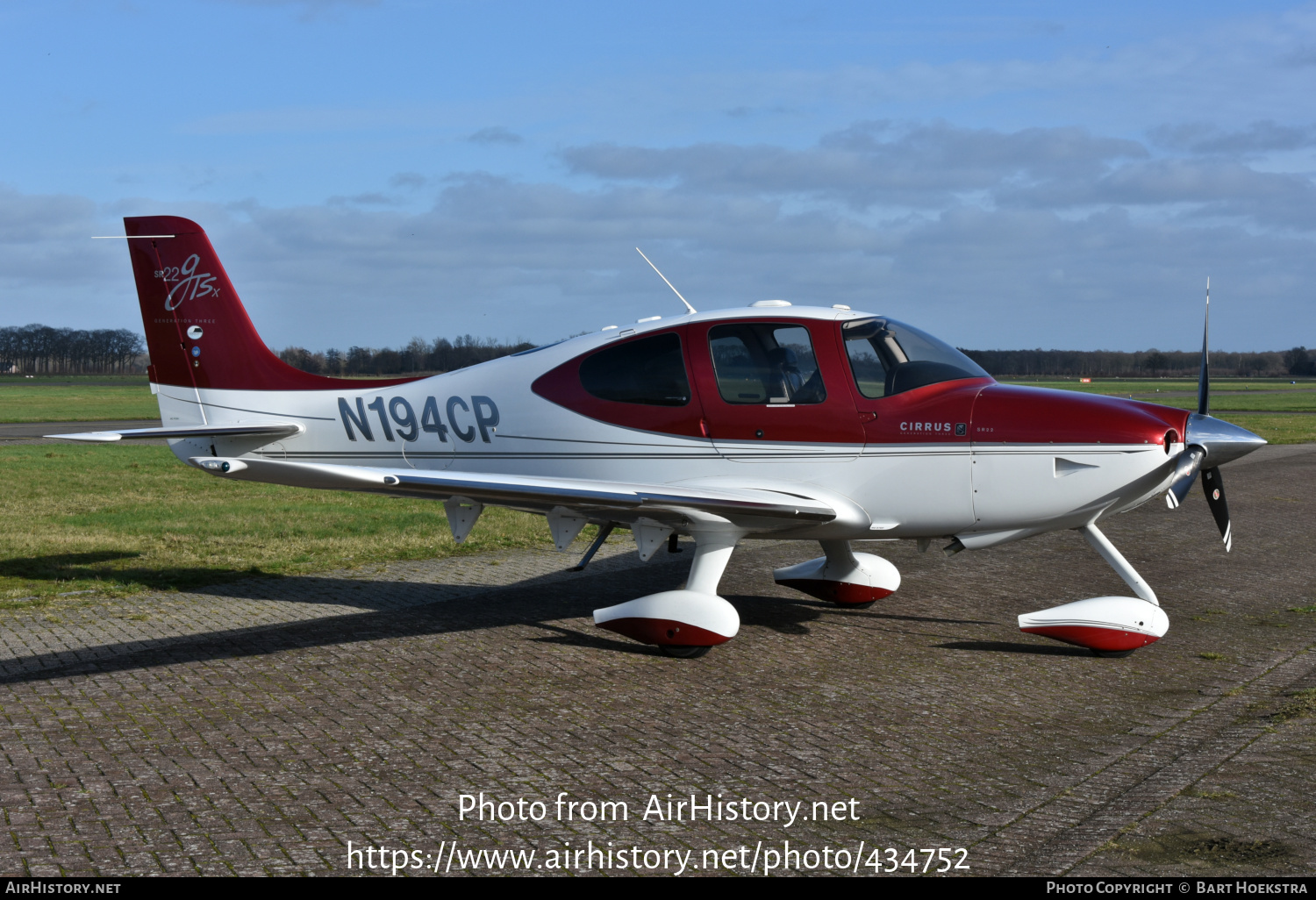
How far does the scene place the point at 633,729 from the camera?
6020mm

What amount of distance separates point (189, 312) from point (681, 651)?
5935 mm

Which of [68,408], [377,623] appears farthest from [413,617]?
[68,408]

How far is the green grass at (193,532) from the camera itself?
11338mm

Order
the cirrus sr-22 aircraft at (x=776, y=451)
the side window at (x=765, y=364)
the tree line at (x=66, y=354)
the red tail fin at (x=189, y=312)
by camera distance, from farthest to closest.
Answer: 1. the tree line at (x=66, y=354)
2. the red tail fin at (x=189, y=312)
3. the side window at (x=765, y=364)
4. the cirrus sr-22 aircraft at (x=776, y=451)

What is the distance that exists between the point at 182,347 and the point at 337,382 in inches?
70.2

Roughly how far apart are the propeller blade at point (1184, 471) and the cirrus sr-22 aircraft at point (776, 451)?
12 mm

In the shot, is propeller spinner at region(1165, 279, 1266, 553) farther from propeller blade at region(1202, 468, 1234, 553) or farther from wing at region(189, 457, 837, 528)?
wing at region(189, 457, 837, 528)

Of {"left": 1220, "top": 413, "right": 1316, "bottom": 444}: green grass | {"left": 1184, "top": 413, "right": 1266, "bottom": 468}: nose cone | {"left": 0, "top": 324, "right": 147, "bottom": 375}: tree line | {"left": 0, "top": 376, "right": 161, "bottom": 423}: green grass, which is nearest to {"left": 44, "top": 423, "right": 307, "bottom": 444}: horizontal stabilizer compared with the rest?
{"left": 1184, "top": 413, "right": 1266, "bottom": 468}: nose cone

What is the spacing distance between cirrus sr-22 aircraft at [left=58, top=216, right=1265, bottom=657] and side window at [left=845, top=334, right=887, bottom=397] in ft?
0.05

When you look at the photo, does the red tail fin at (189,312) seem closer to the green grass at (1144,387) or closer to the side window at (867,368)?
the side window at (867,368)

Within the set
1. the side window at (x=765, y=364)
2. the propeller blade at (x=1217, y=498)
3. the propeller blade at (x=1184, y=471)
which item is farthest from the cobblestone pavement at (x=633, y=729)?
the side window at (x=765, y=364)

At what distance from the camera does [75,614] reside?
9227mm

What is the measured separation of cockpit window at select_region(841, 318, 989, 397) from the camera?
7.61 m

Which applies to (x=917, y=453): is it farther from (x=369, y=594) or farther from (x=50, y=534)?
(x=50, y=534)
